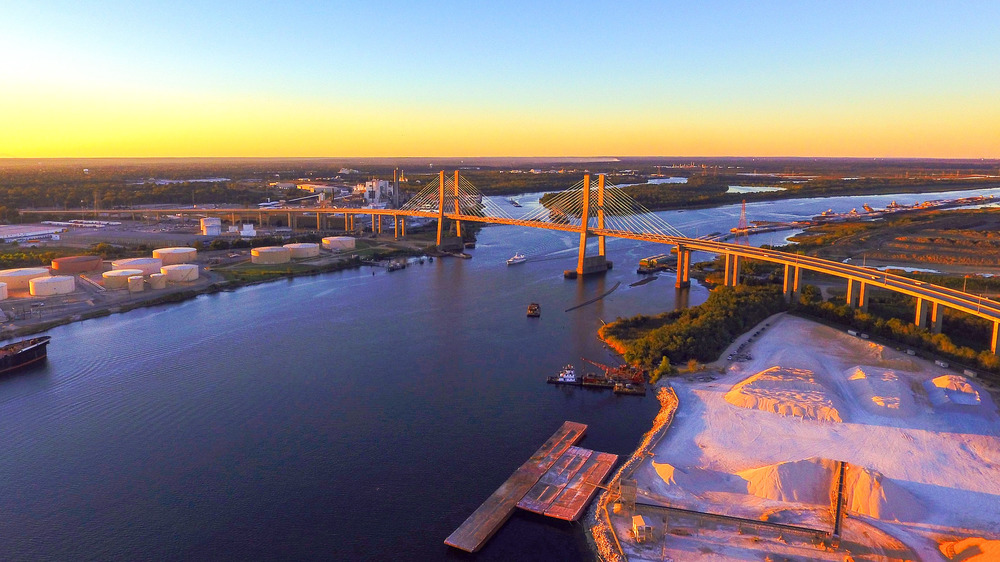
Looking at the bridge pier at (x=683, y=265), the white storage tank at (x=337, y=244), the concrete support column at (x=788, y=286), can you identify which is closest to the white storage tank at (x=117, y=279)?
the white storage tank at (x=337, y=244)

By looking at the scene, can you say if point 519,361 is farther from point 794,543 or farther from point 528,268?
point 528,268

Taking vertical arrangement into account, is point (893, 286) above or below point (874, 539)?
above

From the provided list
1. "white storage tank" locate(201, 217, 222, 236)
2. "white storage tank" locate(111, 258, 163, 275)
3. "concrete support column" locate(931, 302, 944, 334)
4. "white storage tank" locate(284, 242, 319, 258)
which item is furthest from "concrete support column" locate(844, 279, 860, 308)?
"white storage tank" locate(201, 217, 222, 236)

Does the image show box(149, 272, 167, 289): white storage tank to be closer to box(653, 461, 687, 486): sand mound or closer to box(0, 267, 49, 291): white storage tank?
box(0, 267, 49, 291): white storage tank

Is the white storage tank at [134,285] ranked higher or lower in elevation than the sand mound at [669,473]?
higher

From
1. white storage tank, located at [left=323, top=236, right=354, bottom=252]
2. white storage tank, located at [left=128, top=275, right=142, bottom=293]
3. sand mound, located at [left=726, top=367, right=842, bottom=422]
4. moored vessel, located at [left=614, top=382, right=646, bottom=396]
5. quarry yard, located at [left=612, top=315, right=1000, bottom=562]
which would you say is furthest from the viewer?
white storage tank, located at [left=323, top=236, right=354, bottom=252]

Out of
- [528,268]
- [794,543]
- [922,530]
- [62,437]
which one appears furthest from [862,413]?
[528,268]

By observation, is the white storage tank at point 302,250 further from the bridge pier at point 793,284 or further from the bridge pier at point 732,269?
the bridge pier at point 793,284
